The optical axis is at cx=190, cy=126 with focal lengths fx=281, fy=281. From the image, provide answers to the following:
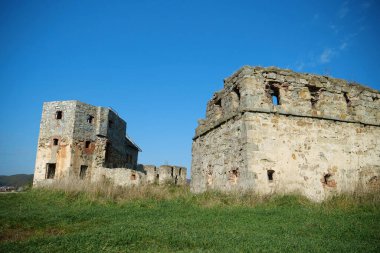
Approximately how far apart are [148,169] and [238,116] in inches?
719

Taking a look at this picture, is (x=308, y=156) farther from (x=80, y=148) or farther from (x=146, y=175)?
(x=80, y=148)

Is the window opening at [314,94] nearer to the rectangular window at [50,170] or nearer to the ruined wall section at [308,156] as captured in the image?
the ruined wall section at [308,156]

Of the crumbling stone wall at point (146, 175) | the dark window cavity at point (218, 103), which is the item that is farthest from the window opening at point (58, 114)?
the dark window cavity at point (218, 103)

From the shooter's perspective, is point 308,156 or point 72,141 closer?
point 308,156

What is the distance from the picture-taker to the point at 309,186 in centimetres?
973

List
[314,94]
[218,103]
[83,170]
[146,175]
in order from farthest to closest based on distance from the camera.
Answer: [83,170] < [146,175] < [218,103] < [314,94]

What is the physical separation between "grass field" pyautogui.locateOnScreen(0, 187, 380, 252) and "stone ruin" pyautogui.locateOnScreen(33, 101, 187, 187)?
40.2ft

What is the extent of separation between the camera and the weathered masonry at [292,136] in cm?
949

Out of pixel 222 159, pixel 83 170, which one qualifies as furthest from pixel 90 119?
pixel 222 159

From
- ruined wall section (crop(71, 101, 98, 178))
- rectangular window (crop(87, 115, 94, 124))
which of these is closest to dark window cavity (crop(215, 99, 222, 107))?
ruined wall section (crop(71, 101, 98, 178))

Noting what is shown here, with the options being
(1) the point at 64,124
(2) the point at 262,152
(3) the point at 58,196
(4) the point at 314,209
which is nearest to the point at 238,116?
(2) the point at 262,152

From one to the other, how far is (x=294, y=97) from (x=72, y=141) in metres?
17.7

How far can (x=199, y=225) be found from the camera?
5988mm

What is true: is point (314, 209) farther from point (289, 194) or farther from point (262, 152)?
point (262, 152)
